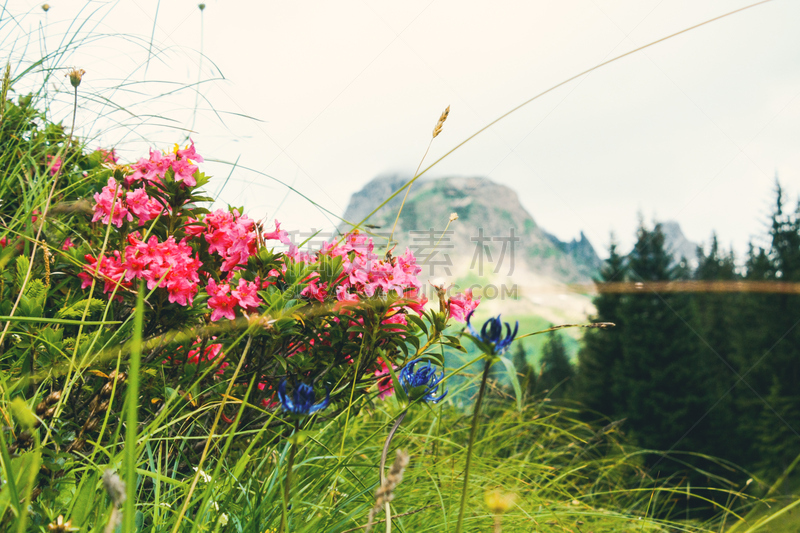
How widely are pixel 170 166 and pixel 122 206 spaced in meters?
0.21

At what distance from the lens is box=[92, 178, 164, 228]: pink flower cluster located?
1.43 meters

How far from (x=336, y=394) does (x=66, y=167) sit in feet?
5.62

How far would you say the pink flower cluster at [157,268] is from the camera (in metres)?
1.31

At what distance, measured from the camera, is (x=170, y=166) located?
147 cm

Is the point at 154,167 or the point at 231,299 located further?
the point at 154,167

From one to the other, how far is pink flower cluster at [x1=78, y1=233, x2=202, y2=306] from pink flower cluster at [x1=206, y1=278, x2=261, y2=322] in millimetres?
85

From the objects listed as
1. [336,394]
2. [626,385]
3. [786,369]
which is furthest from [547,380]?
[336,394]

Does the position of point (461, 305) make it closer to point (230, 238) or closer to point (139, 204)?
point (230, 238)

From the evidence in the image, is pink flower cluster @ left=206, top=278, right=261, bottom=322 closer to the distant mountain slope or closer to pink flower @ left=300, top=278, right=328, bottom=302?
pink flower @ left=300, top=278, right=328, bottom=302

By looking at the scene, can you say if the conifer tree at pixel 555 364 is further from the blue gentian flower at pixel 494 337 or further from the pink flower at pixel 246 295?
the blue gentian flower at pixel 494 337

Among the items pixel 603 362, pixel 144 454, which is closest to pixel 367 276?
pixel 144 454

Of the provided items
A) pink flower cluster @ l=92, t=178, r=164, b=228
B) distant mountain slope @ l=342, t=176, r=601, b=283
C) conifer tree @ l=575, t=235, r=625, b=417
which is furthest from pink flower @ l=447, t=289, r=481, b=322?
distant mountain slope @ l=342, t=176, r=601, b=283

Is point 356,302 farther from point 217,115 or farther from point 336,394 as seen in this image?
point 217,115

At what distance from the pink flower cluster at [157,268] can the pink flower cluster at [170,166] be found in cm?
23
